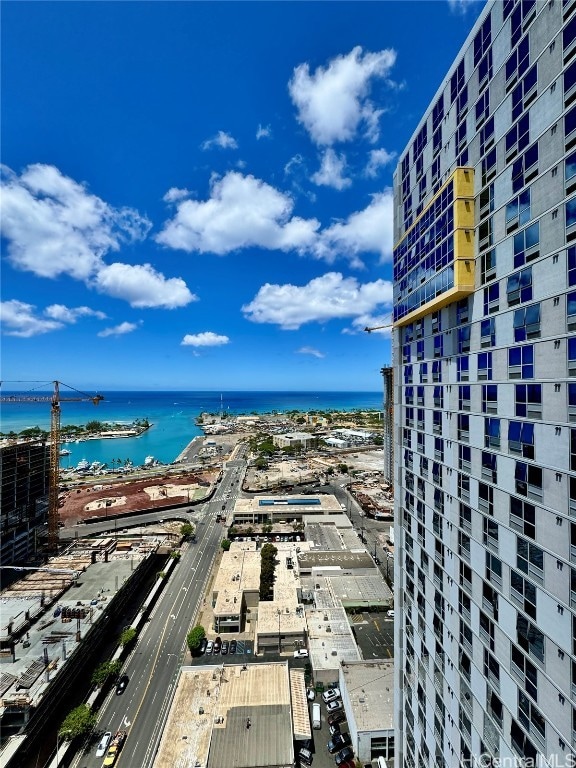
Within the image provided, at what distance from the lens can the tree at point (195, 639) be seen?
3588cm

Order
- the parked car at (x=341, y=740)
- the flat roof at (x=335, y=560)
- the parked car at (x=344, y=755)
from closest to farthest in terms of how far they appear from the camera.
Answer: the parked car at (x=344, y=755) → the parked car at (x=341, y=740) → the flat roof at (x=335, y=560)

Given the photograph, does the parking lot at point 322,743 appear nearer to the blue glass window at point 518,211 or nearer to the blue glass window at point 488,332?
the blue glass window at point 488,332

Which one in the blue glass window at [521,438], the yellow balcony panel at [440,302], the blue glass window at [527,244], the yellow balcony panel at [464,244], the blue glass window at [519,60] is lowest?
the blue glass window at [521,438]

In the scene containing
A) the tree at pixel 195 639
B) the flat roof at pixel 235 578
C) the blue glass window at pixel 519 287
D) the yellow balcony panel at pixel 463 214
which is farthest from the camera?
the flat roof at pixel 235 578

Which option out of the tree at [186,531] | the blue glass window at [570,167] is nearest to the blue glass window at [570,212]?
the blue glass window at [570,167]

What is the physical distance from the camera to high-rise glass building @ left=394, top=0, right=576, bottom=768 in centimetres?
911

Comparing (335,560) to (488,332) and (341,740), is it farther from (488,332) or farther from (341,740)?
(488,332)

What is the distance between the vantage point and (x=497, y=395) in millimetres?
11742

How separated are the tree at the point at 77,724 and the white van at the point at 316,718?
17.5 m

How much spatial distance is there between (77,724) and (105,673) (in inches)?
209

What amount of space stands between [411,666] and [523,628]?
11.4 meters

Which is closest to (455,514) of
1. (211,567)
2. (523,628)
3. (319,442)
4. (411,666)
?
(523,628)

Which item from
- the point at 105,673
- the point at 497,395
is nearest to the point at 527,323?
the point at 497,395

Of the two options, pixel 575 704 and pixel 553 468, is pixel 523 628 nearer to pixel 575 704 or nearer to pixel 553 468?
pixel 575 704
